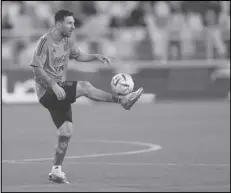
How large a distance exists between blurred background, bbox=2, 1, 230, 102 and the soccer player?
1428cm

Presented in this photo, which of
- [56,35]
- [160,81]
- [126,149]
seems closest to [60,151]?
[56,35]

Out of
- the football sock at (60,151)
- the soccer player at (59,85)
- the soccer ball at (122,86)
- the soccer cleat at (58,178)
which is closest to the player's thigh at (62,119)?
the soccer player at (59,85)

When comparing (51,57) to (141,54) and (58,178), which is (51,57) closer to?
(58,178)

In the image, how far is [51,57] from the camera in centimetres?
920

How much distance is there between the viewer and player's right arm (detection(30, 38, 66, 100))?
890 cm

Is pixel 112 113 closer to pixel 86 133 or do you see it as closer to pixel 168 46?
pixel 168 46

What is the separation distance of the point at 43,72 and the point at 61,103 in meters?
0.51

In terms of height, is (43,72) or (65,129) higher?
(43,72)

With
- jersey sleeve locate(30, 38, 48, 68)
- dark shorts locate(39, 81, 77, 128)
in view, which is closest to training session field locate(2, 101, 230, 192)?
dark shorts locate(39, 81, 77, 128)

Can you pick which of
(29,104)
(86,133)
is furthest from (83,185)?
(29,104)

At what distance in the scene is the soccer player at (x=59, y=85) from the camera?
902 cm

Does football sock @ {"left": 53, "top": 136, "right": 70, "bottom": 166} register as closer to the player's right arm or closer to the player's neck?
the player's right arm

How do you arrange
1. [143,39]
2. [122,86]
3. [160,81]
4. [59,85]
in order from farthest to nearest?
[160,81] < [143,39] < [122,86] < [59,85]

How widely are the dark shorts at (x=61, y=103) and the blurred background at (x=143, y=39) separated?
1427 centimetres
